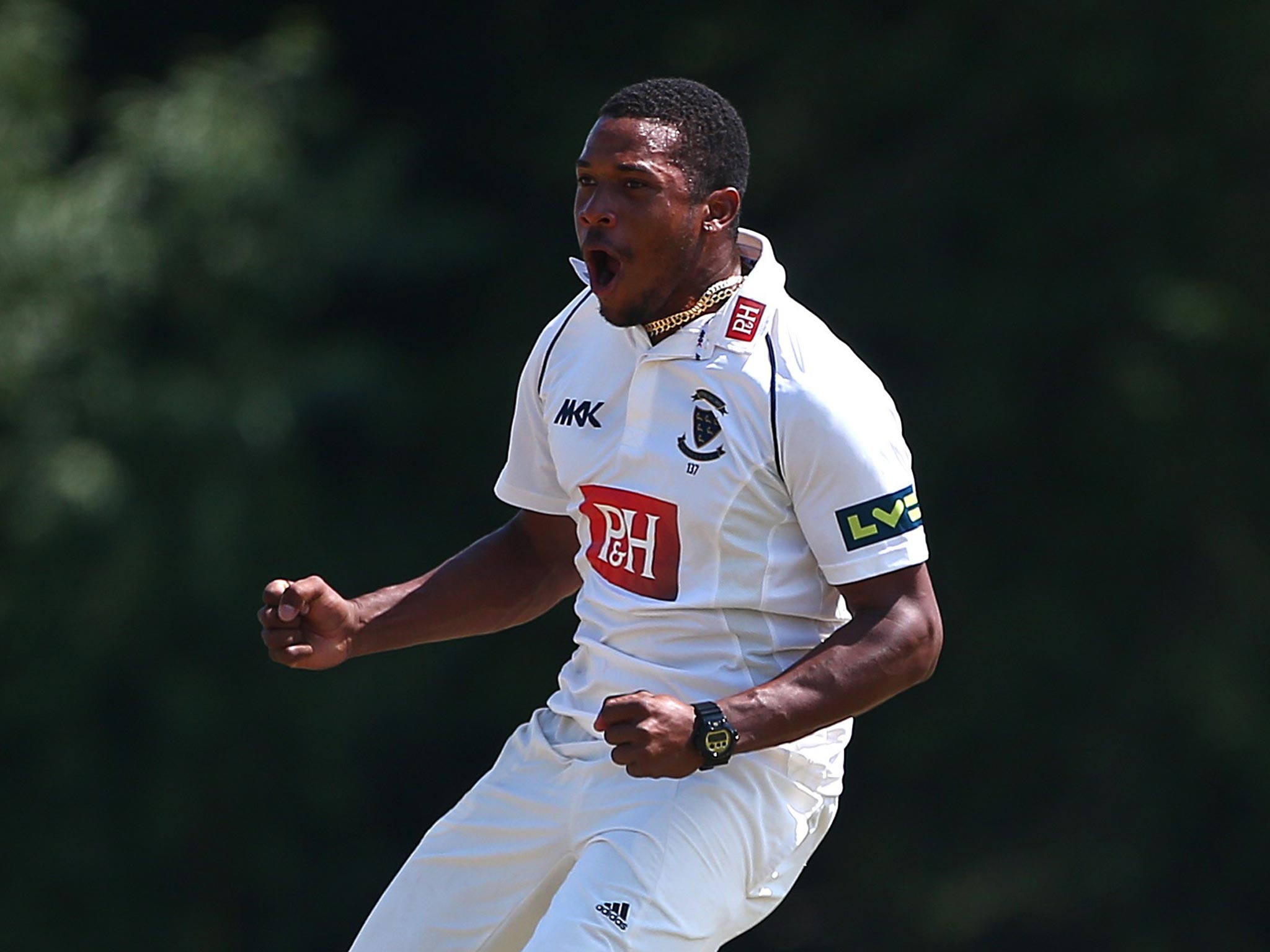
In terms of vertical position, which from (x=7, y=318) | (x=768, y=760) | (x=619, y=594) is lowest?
(x=768, y=760)

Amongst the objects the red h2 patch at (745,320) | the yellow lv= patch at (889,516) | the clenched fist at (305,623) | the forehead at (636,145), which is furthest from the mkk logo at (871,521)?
the clenched fist at (305,623)

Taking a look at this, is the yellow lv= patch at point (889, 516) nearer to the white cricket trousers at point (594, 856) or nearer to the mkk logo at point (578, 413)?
the white cricket trousers at point (594, 856)

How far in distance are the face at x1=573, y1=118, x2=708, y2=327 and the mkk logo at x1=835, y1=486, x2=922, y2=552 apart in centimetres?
50

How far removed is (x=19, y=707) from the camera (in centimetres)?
941

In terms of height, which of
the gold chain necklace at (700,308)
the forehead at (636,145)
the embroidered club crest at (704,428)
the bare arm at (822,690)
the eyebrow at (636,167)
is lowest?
the bare arm at (822,690)

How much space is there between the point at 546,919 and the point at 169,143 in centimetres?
604

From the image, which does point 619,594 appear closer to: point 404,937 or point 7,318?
point 404,937

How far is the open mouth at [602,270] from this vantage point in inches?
135

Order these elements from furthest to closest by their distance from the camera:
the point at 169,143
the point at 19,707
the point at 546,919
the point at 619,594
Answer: the point at 19,707 → the point at 169,143 → the point at 619,594 → the point at 546,919

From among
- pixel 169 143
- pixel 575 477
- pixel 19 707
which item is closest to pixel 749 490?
pixel 575 477

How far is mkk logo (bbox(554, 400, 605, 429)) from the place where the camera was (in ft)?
11.7

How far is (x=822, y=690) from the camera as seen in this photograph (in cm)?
318

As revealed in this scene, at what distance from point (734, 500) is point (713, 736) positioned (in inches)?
17.8

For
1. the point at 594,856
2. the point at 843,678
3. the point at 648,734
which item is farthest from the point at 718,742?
the point at 594,856
